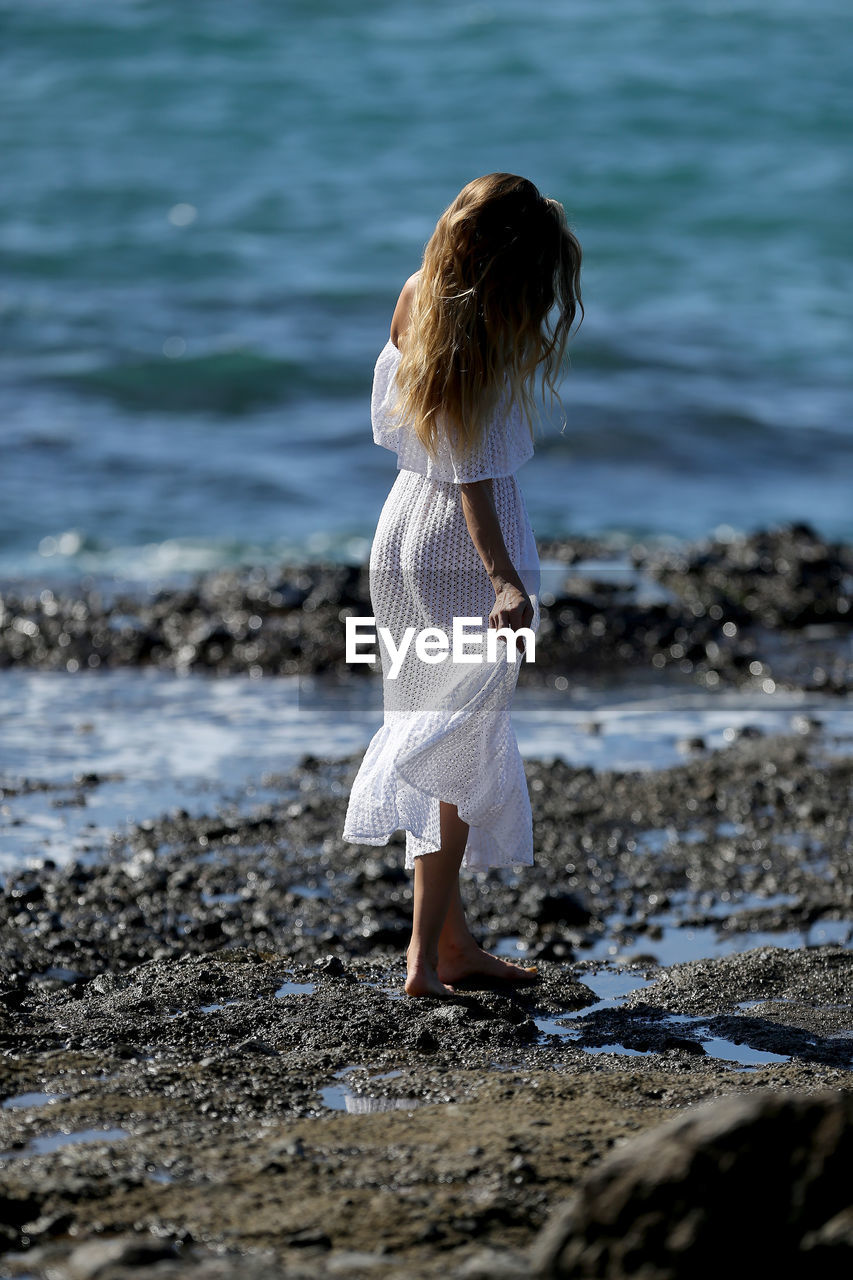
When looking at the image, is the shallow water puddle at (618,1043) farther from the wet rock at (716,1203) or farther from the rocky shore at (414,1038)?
the wet rock at (716,1203)

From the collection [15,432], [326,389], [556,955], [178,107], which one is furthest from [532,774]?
[178,107]

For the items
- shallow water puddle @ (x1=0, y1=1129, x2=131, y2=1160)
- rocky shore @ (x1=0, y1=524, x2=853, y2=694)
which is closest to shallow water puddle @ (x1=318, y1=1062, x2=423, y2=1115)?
shallow water puddle @ (x1=0, y1=1129, x2=131, y2=1160)

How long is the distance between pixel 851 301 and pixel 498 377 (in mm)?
16620

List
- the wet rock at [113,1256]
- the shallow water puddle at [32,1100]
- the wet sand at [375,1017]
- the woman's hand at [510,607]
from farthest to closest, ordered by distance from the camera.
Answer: the woman's hand at [510,607]
the shallow water puddle at [32,1100]
the wet sand at [375,1017]
the wet rock at [113,1256]

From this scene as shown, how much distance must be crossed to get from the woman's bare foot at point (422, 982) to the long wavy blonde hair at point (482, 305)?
1.31 meters

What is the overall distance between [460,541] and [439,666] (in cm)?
32

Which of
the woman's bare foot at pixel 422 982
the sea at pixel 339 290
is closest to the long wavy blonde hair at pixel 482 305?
the sea at pixel 339 290

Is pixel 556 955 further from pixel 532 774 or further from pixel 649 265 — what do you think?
pixel 649 265

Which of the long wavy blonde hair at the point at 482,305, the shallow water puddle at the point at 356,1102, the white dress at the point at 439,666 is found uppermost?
the long wavy blonde hair at the point at 482,305

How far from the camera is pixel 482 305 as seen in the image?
352 centimetres

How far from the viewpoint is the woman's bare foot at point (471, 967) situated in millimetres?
3938

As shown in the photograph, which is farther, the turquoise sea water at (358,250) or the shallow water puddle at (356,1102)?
the turquoise sea water at (358,250)

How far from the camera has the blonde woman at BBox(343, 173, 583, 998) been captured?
11.5ft

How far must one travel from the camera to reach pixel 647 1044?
362 centimetres
